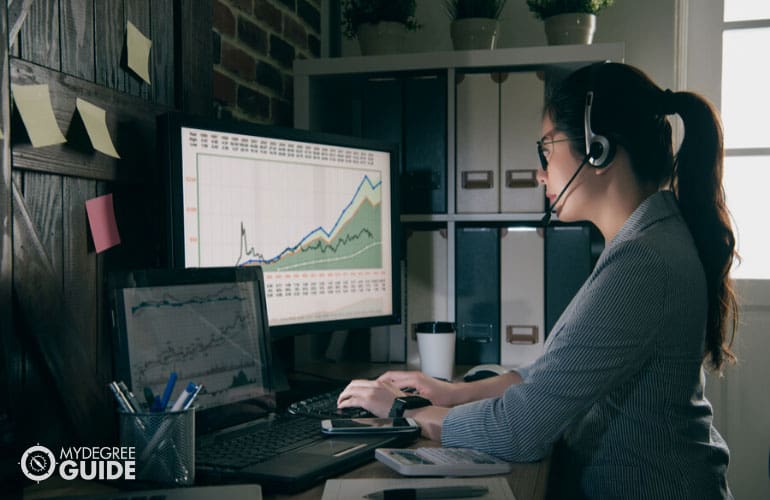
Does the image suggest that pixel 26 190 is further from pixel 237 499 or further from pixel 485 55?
pixel 485 55

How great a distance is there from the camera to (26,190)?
37.5 inches

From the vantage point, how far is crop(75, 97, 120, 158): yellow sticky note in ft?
3.41

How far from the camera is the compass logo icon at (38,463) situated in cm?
87

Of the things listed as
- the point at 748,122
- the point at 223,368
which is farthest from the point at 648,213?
the point at 748,122

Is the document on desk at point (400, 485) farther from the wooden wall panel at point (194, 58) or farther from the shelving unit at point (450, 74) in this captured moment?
the shelving unit at point (450, 74)

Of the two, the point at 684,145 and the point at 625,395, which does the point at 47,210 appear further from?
the point at 684,145

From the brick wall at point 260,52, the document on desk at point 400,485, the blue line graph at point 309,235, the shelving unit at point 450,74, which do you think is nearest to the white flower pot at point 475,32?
the shelving unit at point 450,74

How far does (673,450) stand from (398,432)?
378 mm

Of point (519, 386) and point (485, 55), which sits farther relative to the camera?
point (485, 55)

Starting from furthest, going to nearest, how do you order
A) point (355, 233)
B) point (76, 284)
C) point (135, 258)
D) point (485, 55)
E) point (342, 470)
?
point (485, 55) < point (355, 233) < point (135, 258) < point (76, 284) < point (342, 470)

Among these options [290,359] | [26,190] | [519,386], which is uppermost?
[26,190]

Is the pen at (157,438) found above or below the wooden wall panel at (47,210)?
below

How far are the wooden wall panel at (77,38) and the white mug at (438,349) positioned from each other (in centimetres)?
86

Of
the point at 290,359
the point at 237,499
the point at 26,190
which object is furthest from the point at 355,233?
the point at 237,499
